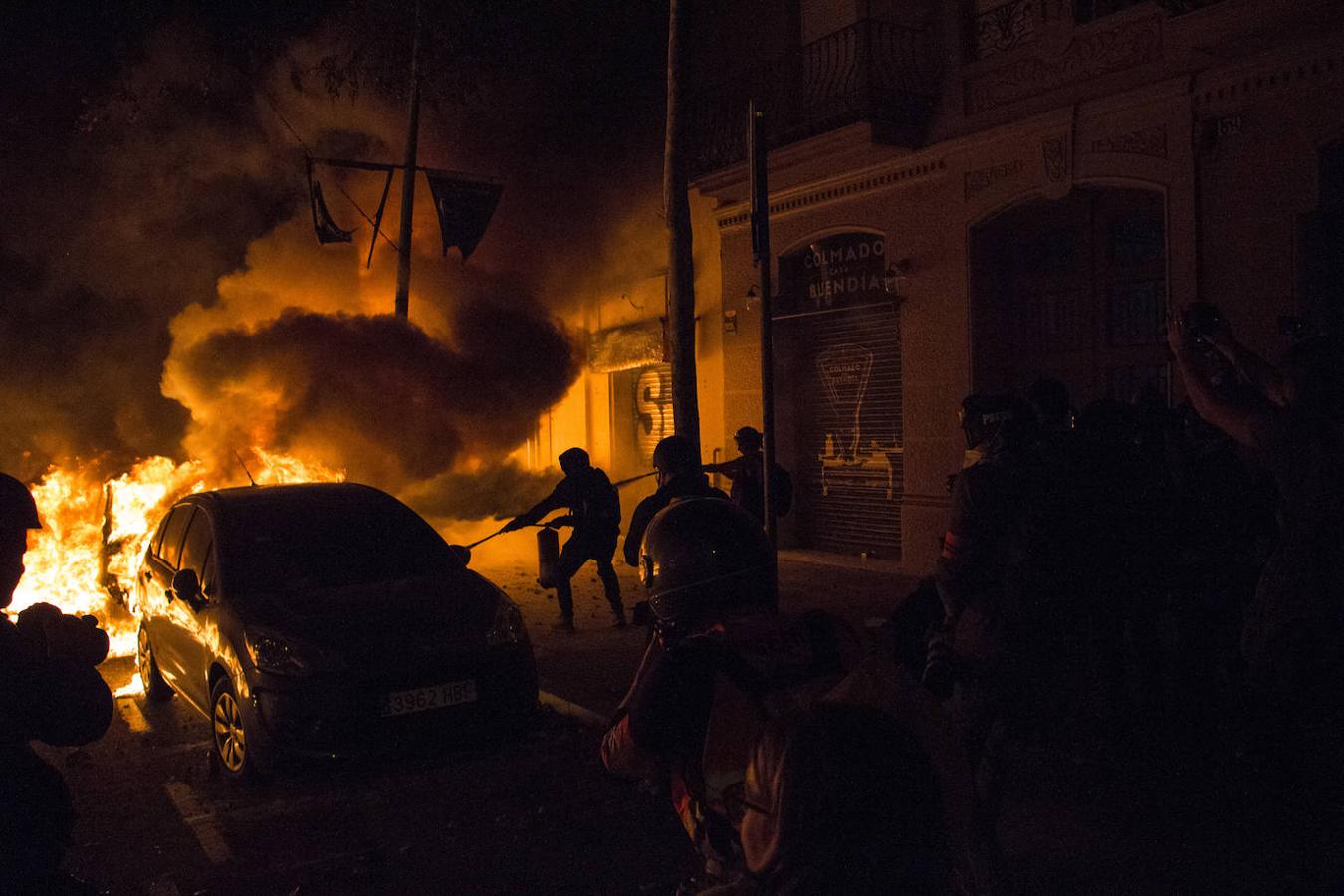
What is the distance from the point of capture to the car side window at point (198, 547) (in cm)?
658

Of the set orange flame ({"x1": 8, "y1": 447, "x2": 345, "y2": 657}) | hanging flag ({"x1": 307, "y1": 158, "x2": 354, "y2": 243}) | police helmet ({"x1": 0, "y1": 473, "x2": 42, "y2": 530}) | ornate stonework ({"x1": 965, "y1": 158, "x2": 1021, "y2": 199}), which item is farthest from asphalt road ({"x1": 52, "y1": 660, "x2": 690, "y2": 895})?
hanging flag ({"x1": 307, "y1": 158, "x2": 354, "y2": 243})

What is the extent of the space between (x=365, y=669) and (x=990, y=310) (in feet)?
25.5

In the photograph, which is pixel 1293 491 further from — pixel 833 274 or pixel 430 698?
pixel 833 274

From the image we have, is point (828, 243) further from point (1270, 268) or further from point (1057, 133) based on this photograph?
point (1270, 268)

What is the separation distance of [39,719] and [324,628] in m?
3.36

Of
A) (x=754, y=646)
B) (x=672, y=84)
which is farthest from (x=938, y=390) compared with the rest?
(x=754, y=646)

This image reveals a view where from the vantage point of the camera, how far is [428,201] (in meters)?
18.8

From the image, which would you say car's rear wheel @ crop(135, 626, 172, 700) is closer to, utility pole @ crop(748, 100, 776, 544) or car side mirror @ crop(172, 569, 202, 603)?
car side mirror @ crop(172, 569, 202, 603)

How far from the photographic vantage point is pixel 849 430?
42.4ft

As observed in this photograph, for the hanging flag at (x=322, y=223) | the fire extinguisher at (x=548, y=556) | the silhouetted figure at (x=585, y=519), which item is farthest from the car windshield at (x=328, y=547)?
the hanging flag at (x=322, y=223)

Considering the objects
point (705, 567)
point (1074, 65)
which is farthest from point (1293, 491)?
point (1074, 65)

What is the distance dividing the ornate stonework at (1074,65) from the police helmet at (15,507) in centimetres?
953

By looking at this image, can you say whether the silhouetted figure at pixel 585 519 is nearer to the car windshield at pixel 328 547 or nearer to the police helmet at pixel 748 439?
the police helmet at pixel 748 439

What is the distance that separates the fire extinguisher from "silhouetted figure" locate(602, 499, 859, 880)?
23.9ft
